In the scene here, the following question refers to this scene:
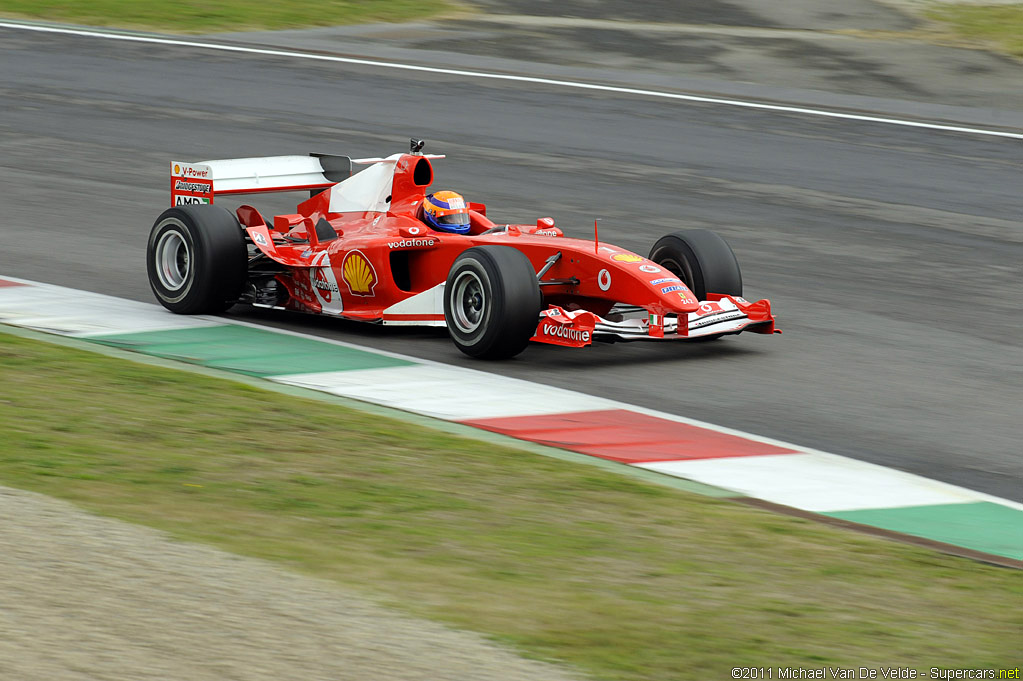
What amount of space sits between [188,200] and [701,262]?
13.6ft

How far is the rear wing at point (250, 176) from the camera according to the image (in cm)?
1250

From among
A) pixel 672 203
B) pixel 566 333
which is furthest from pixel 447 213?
pixel 672 203

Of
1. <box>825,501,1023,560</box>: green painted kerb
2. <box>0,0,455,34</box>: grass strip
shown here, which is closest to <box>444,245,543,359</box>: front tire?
<box>825,501,1023,560</box>: green painted kerb

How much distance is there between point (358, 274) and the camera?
452 inches

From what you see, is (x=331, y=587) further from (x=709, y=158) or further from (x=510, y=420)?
(x=709, y=158)

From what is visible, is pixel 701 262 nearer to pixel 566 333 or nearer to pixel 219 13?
pixel 566 333

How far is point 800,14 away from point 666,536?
1040 inches

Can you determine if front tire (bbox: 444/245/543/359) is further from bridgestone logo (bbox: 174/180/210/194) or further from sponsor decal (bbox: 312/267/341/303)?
bridgestone logo (bbox: 174/180/210/194)

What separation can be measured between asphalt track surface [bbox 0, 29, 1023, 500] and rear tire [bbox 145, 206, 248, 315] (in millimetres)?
578

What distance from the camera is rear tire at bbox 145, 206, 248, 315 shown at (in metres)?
11.6

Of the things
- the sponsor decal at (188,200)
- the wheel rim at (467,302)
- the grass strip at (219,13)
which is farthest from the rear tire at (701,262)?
the grass strip at (219,13)

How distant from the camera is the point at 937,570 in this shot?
6562 millimetres

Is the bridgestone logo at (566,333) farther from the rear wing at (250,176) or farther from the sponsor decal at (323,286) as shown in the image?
the rear wing at (250,176)

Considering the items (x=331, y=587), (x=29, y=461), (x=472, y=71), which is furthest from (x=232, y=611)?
(x=472, y=71)
